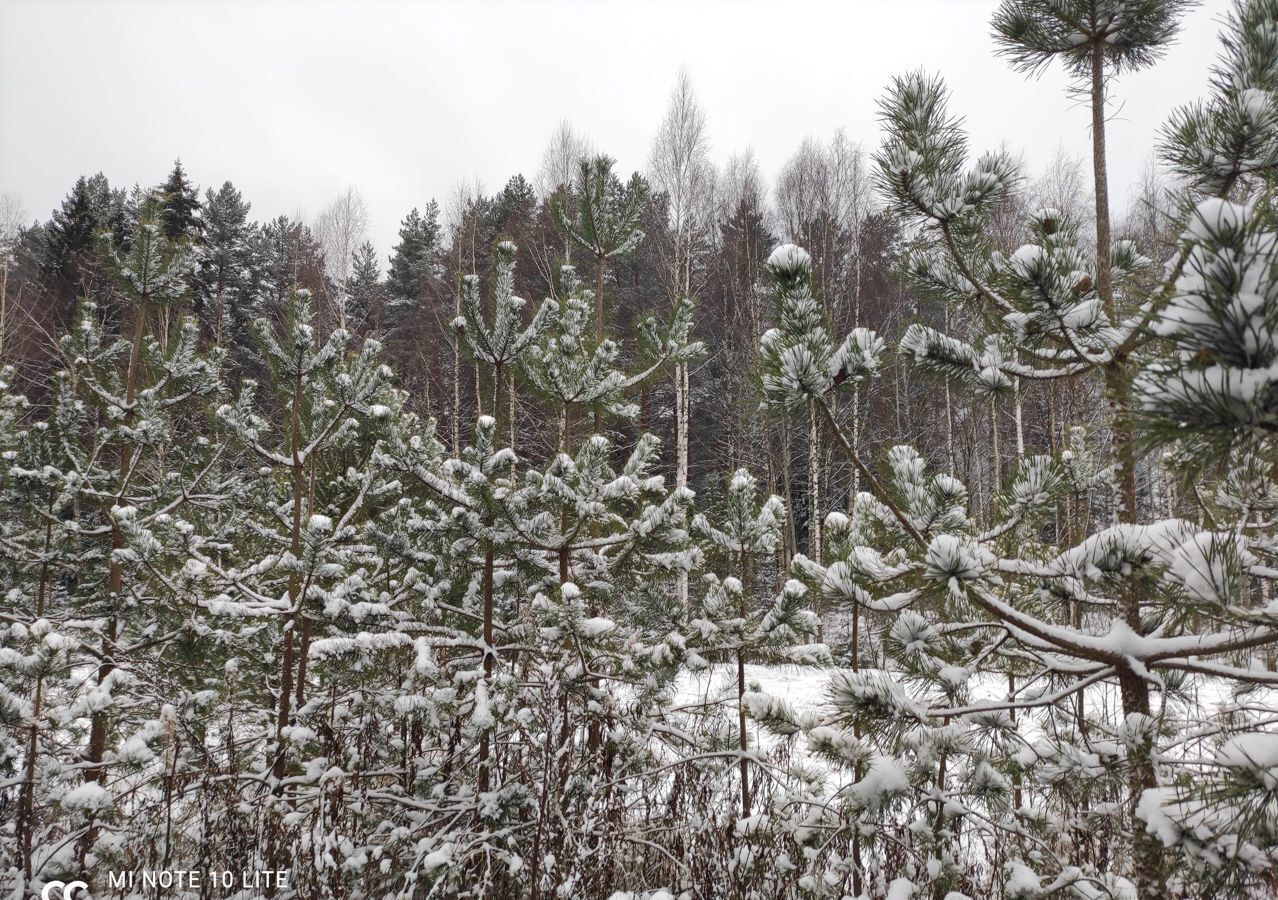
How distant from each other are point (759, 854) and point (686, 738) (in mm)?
826

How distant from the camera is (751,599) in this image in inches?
151

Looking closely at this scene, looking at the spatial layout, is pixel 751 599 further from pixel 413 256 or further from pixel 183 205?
pixel 183 205

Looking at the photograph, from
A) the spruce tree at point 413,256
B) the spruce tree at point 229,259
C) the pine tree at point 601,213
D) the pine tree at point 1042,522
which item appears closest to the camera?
the pine tree at point 1042,522

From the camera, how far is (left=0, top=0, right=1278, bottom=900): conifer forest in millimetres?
1459

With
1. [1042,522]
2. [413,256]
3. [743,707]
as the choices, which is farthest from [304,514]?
[413,256]

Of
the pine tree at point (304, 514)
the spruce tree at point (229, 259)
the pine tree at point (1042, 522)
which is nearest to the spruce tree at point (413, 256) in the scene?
the spruce tree at point (229, 259)

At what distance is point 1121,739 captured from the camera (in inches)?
65.0

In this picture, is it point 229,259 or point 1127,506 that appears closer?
point 1127,506

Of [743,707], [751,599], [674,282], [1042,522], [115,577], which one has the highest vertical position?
[674,282]

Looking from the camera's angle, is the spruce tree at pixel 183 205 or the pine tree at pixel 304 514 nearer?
the pine tree at pixel 304 514

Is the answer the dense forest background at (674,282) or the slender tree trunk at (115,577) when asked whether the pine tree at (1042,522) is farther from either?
the dense forest background at (674,282)

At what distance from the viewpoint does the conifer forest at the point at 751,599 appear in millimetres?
1459

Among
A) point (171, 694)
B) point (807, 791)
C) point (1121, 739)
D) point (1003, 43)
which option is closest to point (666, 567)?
point (807, 791)

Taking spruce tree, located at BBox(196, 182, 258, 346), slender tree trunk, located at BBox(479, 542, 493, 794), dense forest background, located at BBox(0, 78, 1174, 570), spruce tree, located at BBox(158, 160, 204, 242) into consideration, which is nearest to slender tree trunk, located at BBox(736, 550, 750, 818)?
→ slender tree trunk, located at BBox(479, 542, 493, 794)
